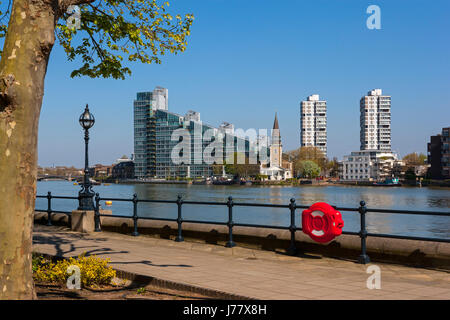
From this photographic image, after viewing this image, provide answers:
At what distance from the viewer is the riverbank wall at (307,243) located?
Result: 380 inches

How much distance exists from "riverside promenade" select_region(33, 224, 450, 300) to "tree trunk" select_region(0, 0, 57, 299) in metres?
2.94

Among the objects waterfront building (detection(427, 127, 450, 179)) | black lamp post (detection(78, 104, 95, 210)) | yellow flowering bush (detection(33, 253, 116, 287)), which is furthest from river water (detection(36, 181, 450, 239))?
waterfront building (detection(427, 127, 450, 179))

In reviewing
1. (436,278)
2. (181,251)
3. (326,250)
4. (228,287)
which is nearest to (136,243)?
(181,251)

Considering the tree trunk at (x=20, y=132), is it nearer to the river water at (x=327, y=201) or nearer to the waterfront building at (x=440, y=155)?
the river water at (x=327, y=201)

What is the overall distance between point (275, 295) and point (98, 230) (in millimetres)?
10359

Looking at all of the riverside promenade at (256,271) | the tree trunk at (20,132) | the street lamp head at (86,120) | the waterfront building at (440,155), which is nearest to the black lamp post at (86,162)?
the street lamp head at (86,120)

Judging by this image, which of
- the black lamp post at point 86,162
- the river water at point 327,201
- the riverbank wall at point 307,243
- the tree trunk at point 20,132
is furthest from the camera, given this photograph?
the river water at point 327,201

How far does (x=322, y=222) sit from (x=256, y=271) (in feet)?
7.71

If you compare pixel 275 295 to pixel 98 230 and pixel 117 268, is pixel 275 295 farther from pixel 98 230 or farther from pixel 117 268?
pixel 98 230

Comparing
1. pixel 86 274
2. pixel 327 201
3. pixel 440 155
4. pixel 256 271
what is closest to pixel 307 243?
pixel 256 271

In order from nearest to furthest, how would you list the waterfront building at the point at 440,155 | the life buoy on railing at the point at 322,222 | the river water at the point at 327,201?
the life buoy on railing at the point at 322,222
the river water at the point at 327,201
the waterfront building at the point at 440,155

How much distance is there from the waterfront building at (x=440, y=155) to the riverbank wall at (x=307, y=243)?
154942 mm

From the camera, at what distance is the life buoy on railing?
421 inches

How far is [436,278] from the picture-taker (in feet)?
28.6
